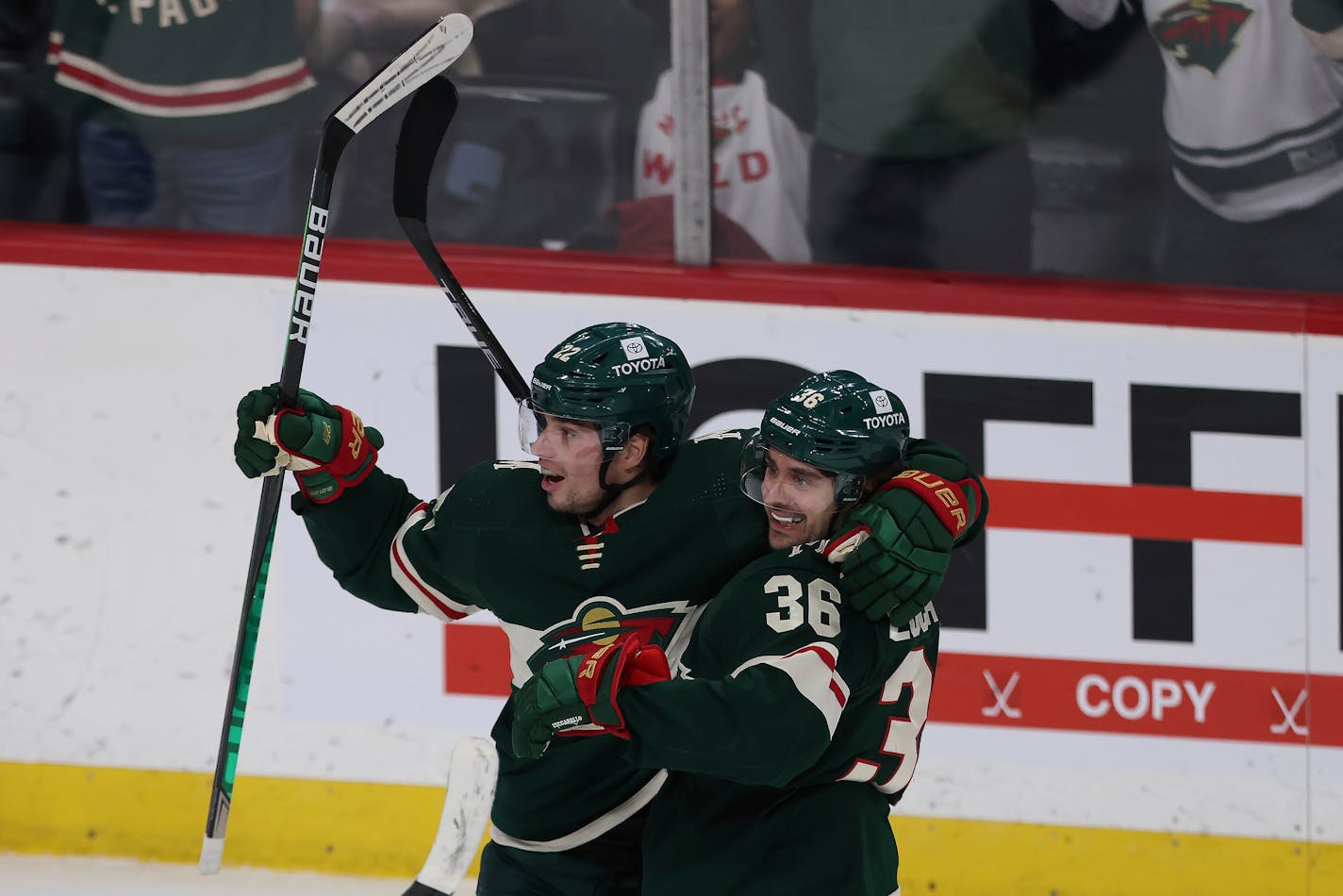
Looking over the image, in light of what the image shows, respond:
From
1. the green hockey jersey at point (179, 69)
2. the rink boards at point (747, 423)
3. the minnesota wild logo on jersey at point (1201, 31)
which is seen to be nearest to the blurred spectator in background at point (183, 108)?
the green hockey jersey at point (179, 69)

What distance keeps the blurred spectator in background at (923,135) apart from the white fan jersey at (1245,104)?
0.20m

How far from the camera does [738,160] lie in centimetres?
358

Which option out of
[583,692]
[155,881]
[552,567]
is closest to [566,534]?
[552,567]

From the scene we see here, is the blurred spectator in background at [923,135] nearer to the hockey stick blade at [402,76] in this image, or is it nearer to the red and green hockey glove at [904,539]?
the hockey stick blade at [402,76]

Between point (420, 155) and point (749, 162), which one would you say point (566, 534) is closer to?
point (420, 155)

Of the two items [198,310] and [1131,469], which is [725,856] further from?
[198,310]

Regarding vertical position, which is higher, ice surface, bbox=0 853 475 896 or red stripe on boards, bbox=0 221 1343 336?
red stripe on boards, bbox=0 221 1343 336

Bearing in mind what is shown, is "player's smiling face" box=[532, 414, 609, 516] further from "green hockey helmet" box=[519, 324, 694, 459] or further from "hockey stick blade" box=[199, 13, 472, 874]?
"hockey stick blade" box=[199, 13, 472, 874]

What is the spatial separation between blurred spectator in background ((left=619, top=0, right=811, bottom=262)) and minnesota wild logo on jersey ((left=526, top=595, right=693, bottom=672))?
1412 millimetres

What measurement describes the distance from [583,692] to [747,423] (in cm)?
169

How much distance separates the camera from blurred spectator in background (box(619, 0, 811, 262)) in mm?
3533

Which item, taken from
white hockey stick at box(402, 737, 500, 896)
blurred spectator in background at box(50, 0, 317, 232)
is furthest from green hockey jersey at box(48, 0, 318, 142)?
white hockey stick at box(402, 737, 500, 896)

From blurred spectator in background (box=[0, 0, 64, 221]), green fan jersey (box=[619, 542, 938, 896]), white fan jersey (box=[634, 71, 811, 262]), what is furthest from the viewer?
blurred spectator in background (box=[0, 0, 64, 221])

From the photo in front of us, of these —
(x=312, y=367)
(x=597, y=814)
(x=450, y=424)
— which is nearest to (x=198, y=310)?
(x=312, y=367)
